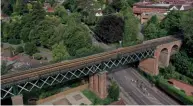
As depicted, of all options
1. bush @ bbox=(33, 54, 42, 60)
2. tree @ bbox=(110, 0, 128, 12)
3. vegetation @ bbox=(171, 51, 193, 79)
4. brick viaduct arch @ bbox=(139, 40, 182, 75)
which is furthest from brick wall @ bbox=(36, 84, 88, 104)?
tree @ bbox=(110, 0, 128, 12)

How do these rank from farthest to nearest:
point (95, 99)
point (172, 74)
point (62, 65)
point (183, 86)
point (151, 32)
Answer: point (151, 32)
point (172, 74)
point (183, 86)
point (95, 99)
point (62, 65)

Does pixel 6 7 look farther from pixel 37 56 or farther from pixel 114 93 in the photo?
pixel 114 93

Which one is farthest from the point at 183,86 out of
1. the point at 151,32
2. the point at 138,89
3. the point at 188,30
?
the point at 151,32

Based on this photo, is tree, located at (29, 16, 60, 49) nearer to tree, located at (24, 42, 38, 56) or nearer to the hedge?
tree, located at (24, 42, 38, 56)

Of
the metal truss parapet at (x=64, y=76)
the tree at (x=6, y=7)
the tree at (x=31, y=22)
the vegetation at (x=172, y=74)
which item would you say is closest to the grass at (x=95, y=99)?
the metal truss parapet at (x=64, y=76)

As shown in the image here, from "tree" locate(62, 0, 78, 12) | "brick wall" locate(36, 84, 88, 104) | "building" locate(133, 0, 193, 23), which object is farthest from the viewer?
"tree" locate(62, 0, 78, 12)

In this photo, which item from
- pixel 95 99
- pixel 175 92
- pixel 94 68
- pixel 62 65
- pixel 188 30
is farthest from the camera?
pixel 188 30

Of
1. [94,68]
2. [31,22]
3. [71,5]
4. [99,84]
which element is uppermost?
[71,5]
